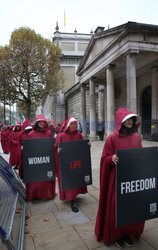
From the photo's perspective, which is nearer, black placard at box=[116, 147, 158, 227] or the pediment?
black placard at box=[116, 147, 158, 227]

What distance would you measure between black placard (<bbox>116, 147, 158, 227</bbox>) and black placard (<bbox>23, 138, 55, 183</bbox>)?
233 centimetres

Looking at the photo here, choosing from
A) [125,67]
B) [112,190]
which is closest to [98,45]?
[125,67]

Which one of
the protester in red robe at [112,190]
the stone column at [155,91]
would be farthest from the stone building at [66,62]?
the protester in red robe at [112,190]

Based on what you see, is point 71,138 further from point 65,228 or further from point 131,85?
point 131,85

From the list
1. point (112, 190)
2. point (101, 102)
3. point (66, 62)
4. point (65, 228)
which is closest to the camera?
point (112, 190)

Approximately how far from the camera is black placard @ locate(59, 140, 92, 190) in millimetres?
3729

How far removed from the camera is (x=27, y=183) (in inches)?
173

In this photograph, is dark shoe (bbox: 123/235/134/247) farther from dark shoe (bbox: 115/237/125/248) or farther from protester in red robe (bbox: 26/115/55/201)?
protester in red robe (bbox: 26/115/55/201)

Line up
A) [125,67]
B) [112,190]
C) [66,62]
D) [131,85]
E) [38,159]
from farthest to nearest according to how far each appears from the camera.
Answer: [66,62] → [125,67] → [131,85] → [38,159] → [112,190]

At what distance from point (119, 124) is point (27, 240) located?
217 cm

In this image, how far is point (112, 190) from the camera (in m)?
2.54

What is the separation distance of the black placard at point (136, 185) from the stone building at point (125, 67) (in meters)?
10.5

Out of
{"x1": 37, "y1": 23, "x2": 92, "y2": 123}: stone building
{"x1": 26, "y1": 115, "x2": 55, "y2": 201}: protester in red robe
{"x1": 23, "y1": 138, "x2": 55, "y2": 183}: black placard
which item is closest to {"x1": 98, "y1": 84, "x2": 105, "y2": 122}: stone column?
{"x1": 37, "y1": 23, "x2": 92, "y2": 123}: stone building

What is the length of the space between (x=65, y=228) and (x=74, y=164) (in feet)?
3.77
